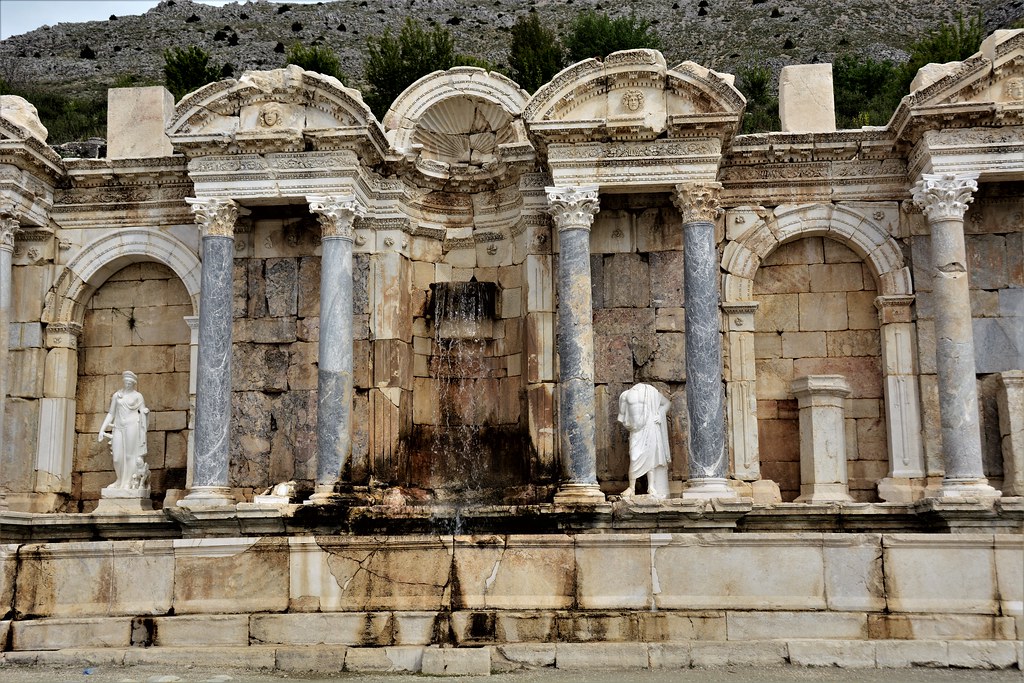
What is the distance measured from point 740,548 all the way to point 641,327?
533cm

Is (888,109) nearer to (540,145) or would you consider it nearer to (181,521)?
(540,145)

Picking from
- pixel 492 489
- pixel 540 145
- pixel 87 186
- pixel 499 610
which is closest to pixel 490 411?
pixel 492 489

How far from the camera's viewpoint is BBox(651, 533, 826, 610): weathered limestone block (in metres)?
11.4

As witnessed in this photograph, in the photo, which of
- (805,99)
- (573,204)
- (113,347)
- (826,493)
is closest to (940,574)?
(826,493)

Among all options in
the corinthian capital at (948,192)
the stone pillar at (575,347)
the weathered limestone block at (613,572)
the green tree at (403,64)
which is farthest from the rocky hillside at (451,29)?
the weathered limestone block at (613,572)

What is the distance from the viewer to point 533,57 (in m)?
36.8

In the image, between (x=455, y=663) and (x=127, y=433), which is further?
(x=127, y=433)

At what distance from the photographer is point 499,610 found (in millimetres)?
11250

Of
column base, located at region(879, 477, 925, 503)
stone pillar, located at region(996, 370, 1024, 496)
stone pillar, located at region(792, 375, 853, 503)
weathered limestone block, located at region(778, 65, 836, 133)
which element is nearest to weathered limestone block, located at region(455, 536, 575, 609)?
stone pillar, located at region(792, 375, 853, 503)

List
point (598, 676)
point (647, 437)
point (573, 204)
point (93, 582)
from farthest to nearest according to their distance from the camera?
point (573, 204)
point (647, 437)
point (93, 582)
point (598, 676)

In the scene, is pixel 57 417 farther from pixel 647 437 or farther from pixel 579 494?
pixel 647 437

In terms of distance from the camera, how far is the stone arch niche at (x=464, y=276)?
650 inches

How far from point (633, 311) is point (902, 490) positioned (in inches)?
171

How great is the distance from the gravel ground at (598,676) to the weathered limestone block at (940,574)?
0.73 m
